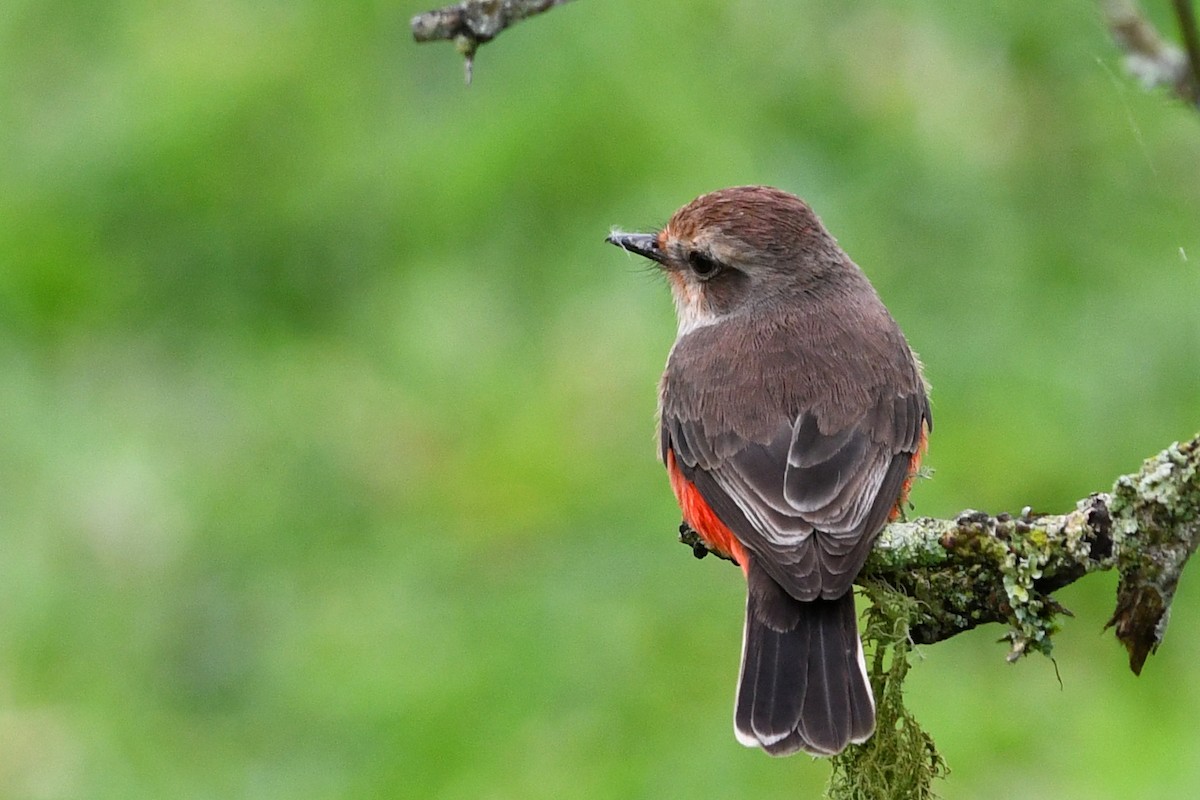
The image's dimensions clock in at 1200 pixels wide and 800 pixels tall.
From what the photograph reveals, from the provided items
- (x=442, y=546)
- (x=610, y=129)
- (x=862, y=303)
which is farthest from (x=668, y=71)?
(x=862, y=303)

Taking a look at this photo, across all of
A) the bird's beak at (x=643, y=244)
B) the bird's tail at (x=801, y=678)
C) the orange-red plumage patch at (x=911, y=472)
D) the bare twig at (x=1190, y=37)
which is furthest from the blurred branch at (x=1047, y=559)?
the bird's beak at (x=643, y=244)

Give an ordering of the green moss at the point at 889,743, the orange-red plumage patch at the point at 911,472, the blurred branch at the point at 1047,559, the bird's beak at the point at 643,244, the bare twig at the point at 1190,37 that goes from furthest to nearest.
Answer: the bird's beak at the point at 643,244 < the orange-red plumage patch at the point at 911,472 < the green moss at the point at 889,743 < the blurred branch at the point at 1047,559 < the bare twig at the point at 1190,37

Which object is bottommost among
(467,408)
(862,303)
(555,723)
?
(555,723)

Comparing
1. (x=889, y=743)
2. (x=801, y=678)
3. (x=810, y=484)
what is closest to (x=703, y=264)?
(x=810, y=484)

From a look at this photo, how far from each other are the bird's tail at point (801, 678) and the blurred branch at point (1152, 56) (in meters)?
2.55

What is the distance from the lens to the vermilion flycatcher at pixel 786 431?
511cm

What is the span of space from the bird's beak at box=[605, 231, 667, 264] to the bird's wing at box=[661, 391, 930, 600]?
103cm

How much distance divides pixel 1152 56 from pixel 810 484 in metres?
2.97

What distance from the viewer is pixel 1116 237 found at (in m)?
9.15

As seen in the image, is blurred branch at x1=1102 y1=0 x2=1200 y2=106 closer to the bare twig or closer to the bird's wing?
the bare twig

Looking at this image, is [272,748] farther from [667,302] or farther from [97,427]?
[667,302]

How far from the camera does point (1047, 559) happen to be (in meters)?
4.24

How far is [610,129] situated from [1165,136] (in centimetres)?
275

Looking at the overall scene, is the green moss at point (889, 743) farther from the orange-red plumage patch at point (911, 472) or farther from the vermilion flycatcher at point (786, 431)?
the orange-red plumage patch at point (911, 472)
